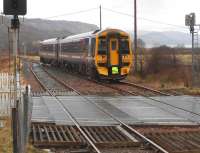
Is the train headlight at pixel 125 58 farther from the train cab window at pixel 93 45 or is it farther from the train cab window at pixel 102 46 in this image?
the train cab window at pixel 93 45

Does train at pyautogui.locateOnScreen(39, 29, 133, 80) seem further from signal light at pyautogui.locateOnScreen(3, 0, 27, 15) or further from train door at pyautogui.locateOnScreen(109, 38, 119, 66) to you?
signal light at pyautogui.locateOnScreen(3, 0, 27, 15)

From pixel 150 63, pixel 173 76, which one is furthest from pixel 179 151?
pixel 150 63

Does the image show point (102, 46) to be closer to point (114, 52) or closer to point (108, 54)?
point (108, 54)

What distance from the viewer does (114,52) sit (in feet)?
106

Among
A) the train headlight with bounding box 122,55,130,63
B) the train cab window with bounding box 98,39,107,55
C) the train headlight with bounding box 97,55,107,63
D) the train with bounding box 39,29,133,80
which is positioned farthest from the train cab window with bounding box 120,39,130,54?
the train headlight with bounding box 97,55,107,63

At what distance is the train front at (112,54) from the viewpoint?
32062 mm

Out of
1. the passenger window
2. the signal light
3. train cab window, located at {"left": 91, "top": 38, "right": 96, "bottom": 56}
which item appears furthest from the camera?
the passenger window

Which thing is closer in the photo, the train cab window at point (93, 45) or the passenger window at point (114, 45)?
the train cab window at point (93, 45)

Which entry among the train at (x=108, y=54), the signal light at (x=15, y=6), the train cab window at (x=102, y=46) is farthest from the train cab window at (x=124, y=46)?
the signal light at (x=15, y=6)

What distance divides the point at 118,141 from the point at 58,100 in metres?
9.30

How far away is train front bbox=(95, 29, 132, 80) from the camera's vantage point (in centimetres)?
3206

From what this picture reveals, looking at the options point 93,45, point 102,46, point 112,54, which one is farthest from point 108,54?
point 93,45

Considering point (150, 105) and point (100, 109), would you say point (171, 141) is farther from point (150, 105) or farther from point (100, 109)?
point (150, 105)

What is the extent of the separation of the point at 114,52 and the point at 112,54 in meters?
0.18
